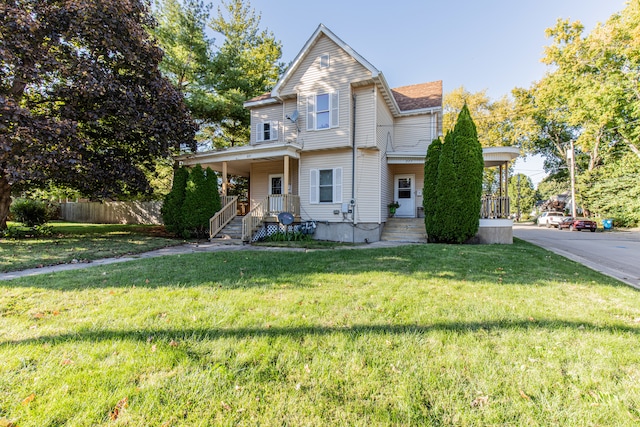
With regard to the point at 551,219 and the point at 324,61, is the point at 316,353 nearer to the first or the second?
the point at 324,61

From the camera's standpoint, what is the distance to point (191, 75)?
17812mm

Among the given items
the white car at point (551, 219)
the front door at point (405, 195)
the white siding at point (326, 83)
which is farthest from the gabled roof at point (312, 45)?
the white car at point (551, 219)

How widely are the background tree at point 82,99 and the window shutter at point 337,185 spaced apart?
6.97 m

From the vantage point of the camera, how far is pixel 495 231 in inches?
457

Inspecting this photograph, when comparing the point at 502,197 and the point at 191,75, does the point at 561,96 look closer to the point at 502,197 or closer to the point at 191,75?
the point at 502,197

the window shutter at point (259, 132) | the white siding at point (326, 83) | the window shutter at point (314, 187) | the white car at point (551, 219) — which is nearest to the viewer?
the white siding at point (326, 83)

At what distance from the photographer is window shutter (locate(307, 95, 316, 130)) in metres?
12.6

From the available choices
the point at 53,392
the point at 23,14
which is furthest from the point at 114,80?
the point at 53,392

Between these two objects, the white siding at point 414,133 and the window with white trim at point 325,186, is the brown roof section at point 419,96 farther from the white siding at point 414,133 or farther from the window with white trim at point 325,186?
the window with white trim at point 325,186

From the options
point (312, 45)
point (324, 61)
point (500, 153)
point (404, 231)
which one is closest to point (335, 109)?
point (324, 61)

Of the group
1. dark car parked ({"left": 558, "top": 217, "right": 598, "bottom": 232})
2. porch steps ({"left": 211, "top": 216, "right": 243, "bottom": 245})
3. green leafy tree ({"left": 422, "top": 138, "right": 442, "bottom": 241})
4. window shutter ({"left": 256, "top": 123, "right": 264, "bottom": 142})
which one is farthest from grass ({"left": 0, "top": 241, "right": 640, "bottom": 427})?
dark car parked ({"left": 558, "top": 217, "right": 598, "bottom": 232})

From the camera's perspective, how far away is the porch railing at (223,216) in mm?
11934

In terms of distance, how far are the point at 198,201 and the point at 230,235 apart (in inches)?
78.9

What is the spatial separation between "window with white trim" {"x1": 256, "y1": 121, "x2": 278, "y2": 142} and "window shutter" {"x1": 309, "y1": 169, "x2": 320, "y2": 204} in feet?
11.0
